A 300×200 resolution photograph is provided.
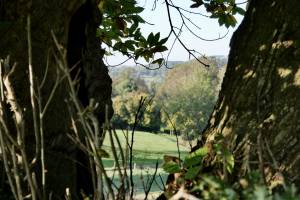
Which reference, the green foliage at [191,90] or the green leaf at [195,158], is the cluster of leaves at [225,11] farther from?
the green foliage at [191,90]

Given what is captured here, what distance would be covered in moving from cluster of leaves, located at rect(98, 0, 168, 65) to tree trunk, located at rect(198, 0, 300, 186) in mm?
1421

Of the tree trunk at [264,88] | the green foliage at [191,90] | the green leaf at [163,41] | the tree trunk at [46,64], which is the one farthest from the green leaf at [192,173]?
the green foliage at [191,90]

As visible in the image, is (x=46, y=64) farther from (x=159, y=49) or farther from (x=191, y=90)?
(x=191, y=90)

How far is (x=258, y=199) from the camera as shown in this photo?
2.56 feet

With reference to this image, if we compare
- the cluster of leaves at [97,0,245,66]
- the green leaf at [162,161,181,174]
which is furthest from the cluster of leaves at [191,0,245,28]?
the green leaf at [162,161,181,174]

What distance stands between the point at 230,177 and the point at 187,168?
0.77 feet

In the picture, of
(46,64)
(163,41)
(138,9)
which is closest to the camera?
(46,64)

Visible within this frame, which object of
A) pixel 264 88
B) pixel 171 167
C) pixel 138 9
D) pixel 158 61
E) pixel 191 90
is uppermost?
pixel 138 9

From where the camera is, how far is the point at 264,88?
2.23 meters

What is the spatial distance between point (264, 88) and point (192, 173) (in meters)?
0.57

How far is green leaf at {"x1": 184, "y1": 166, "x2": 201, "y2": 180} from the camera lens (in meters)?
1.81

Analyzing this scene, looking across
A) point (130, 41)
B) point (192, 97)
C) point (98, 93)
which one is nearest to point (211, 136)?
point (98, 93)

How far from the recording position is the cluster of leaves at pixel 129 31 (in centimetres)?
389

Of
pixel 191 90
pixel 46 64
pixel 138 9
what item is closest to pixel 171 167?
pixel 46 64
